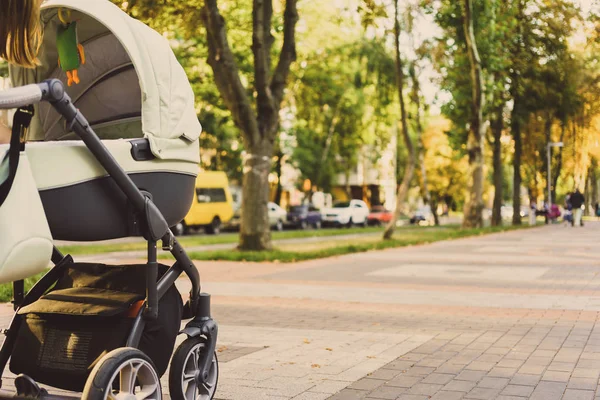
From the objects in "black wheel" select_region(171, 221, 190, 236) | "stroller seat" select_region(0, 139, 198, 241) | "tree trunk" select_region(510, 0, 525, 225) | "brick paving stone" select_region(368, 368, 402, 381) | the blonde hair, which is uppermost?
"tree trunk" select_region(510, 0, 525, 225)

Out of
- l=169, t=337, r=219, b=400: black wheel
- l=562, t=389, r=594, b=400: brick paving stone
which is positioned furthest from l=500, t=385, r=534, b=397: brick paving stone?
l=169, t=337, r=219, b=400: black wheel

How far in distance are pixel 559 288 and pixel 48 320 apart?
31.4ft

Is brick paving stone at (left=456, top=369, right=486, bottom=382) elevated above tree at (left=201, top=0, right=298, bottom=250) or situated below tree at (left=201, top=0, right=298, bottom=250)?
→ below

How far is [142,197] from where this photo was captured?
4.23 metres

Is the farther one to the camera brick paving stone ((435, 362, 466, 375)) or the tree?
the tree

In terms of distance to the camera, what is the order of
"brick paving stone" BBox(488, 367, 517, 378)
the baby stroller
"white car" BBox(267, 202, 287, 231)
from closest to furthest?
1. the baby stroller
2. "brick paving stone" BBox(488, 367, 517, 378)
3. "white car" BBox(267, 202, 287, 231)

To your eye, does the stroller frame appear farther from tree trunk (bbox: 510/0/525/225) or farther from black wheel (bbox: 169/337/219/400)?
tree trunk (bbox: 510/0/525/225)

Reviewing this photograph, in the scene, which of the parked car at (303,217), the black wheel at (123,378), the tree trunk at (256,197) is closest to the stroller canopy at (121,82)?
the black wheel at (123,378)

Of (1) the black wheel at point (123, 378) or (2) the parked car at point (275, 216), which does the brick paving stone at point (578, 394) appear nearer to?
(1) the black wheel at point (123, 378)

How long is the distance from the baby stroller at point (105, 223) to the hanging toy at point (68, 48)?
4 centimetres

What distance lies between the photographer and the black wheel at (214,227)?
134ft

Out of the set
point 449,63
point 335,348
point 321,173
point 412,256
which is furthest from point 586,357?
point 321,173

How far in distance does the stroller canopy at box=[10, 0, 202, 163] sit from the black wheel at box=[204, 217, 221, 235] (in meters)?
35.5

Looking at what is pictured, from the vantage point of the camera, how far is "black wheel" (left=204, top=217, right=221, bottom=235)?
1603 inches
